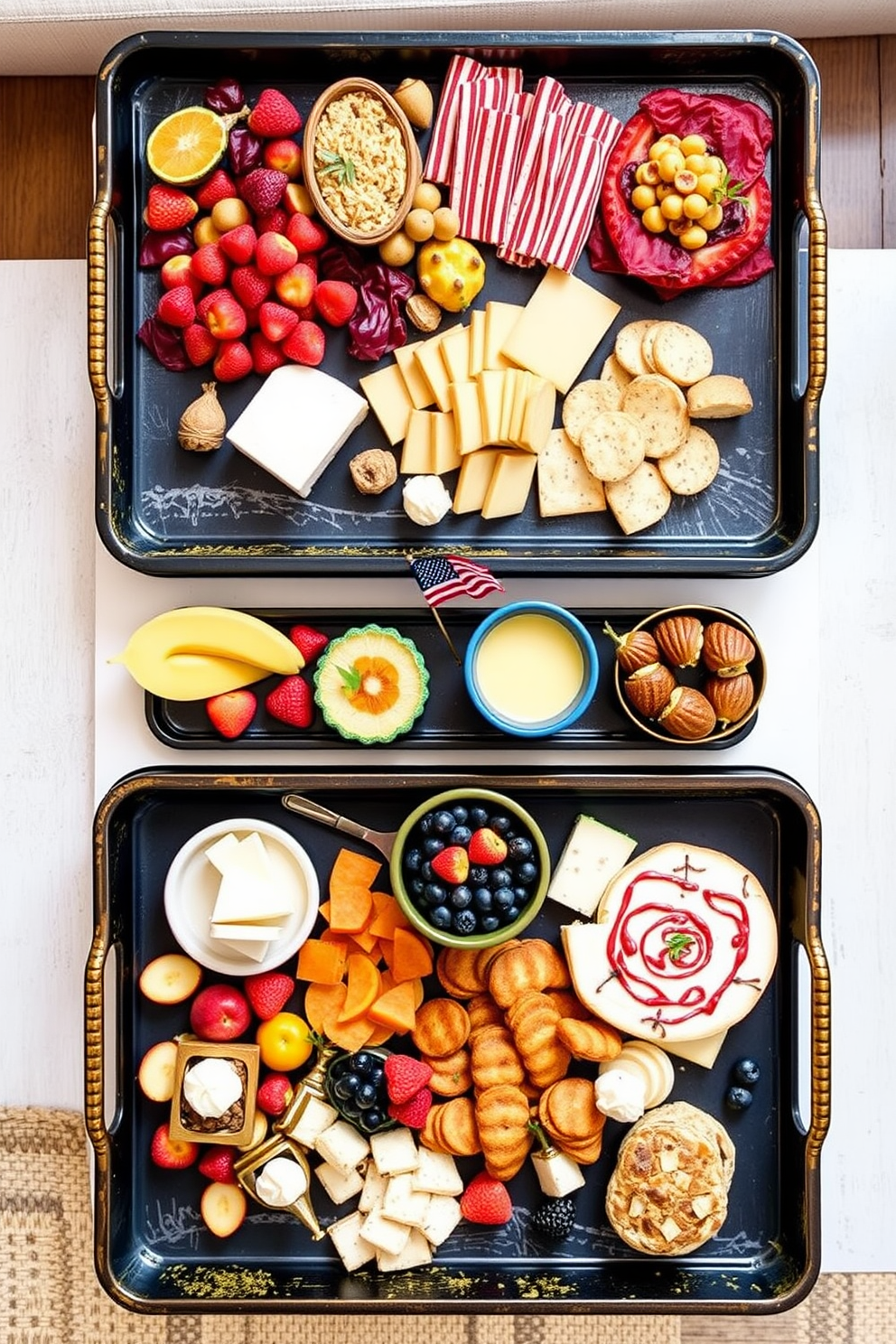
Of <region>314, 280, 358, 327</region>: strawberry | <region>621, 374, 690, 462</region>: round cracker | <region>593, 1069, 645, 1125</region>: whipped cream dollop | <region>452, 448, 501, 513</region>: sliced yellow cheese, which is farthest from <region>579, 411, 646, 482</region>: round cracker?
<region>593, 1069, 645, 1125</region>: whipped cream dollop

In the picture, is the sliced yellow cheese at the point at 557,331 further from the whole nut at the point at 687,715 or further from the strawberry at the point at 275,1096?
the strawberry at the point at 275,1096

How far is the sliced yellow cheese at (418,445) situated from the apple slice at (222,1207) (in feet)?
3.75

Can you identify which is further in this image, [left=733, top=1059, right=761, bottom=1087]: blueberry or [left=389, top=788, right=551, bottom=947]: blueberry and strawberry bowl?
[left=733, top=1059, right=761, bottom=1087]: blueberry

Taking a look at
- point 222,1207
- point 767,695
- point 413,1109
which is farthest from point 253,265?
point 222,1207

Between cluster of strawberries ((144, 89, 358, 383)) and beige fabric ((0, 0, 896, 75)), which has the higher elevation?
beige fabric ((0, 0, 896, 75))

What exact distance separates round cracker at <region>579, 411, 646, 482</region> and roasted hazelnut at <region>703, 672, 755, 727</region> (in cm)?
34

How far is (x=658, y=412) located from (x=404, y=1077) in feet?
3.49

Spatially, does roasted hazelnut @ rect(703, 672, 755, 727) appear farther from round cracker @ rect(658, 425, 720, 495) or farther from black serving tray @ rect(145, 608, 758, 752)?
round cracker @ rect(658, 425, 720, 495)

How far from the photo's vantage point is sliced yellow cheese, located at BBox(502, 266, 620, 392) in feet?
5.45

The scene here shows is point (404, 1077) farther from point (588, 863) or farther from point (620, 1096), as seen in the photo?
point (588, 863)

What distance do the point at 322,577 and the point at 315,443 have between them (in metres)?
0.20

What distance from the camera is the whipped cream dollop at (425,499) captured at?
1.62m

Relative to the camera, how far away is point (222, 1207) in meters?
1.68

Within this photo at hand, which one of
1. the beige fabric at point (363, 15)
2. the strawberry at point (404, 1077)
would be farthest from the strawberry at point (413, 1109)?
the beige fabric at point (363, 15)
